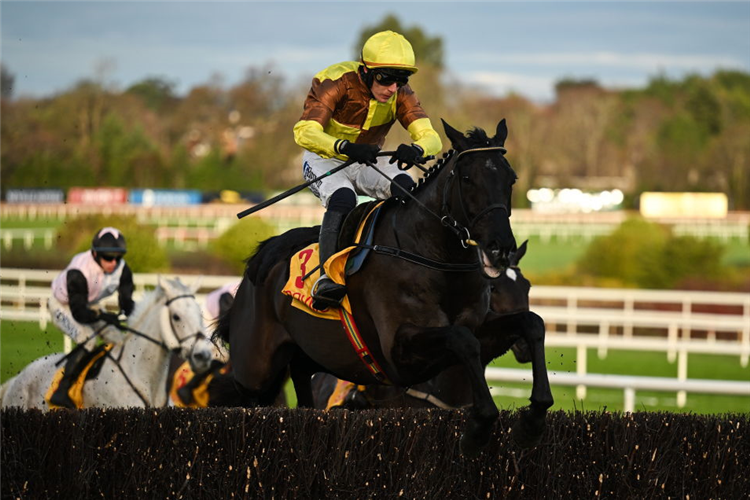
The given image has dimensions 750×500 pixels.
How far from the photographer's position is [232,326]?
17.9ft

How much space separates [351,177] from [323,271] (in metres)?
0.63

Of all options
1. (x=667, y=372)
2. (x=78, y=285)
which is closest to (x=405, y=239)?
(x=78, y=285)

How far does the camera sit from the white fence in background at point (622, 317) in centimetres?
1159

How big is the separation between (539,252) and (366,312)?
27127 millimetres

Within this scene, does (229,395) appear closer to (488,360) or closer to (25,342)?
(488,360)

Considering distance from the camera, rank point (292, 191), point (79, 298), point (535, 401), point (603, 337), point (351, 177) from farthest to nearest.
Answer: point (603, 337) < point (79, 298) < point (351, 177) < point (292, 191) < point (535, 401)

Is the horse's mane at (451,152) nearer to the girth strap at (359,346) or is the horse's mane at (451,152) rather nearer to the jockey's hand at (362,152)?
the jockey's hand at (362,152)

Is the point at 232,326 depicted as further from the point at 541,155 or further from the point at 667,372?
the point at 541,155

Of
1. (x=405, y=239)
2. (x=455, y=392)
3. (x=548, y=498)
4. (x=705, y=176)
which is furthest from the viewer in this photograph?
(x=705, y=176)

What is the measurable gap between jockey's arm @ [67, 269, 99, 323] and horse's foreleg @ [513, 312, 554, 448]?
378cm

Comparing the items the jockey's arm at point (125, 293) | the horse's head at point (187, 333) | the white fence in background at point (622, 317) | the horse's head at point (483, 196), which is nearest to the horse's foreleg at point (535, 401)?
the horse's head at point (483, 196)

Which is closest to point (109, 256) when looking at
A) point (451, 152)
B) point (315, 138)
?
point (315, 138)

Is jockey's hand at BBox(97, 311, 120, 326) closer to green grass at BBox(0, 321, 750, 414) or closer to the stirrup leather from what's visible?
the stirrup leather

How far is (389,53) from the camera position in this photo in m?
→ 4.49
